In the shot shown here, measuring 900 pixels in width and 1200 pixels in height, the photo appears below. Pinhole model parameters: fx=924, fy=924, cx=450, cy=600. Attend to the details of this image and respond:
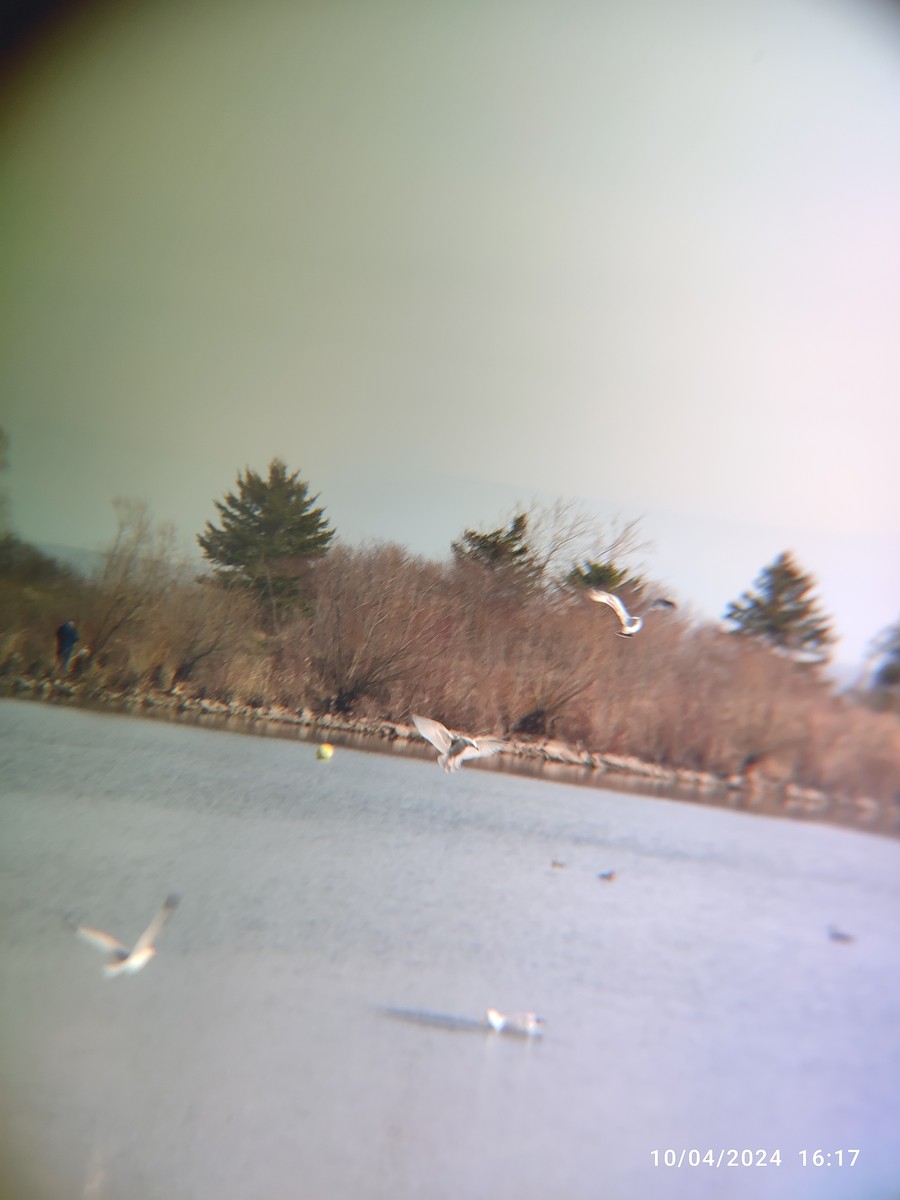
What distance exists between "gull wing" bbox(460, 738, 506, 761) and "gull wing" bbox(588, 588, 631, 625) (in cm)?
62

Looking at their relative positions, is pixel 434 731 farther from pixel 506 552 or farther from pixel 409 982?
pixel 409 982

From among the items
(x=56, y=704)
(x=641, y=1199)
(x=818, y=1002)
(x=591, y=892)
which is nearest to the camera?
(x=641, y=1199)

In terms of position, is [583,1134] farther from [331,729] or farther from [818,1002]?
[331,729]

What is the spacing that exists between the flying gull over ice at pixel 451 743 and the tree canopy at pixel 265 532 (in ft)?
2.25

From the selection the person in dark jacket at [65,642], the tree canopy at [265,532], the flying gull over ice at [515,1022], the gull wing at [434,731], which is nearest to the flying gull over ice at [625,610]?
the gull wing at [434,731]

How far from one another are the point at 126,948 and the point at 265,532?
145cm

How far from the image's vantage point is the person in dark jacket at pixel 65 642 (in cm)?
346

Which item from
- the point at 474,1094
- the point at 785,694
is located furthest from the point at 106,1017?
the point at 785,694

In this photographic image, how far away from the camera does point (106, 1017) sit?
2768 millimetres

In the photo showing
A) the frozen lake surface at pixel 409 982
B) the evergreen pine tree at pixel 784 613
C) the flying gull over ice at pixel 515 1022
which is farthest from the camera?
the evergreen pine tree at pixel 784 613

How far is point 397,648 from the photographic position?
3352mm

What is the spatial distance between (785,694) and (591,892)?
0.96 meters

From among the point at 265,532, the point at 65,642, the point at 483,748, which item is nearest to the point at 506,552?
the point at 483,748

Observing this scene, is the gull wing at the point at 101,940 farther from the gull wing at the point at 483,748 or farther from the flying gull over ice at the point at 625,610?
the flying gull over ice at the point at 625,610
